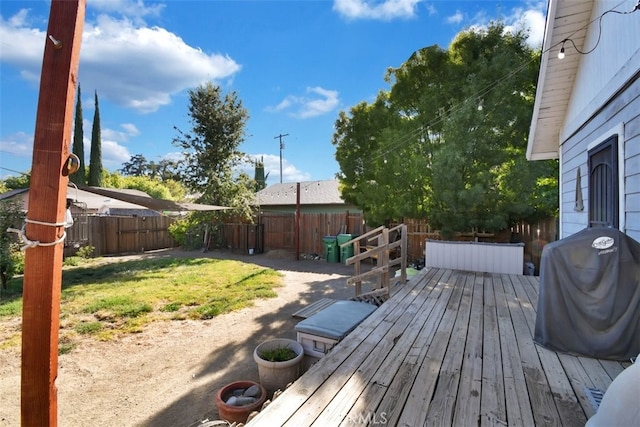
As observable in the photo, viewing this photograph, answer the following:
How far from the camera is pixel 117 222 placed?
496 inches

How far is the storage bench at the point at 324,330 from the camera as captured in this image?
130 inches

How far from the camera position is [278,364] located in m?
3.00

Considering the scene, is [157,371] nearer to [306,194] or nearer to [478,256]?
[478,256]

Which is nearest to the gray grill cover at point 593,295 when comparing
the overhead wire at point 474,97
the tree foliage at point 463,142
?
the overhead wire at point 474,97

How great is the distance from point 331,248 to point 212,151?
6594mm

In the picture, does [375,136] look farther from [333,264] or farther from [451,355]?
[451,355]

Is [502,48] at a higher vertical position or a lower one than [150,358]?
higher

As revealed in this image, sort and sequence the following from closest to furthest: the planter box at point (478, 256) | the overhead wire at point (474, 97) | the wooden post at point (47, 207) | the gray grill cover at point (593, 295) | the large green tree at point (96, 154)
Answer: the wooden post at point (47, 207) < the gray grill cover at point (593, 295) < the overhead wire at point (474, 97) < the planter box at point (478, 256) < the large green tree at point (96, 154)

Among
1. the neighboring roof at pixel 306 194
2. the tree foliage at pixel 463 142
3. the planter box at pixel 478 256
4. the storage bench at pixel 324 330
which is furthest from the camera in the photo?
the neighboring roof at pixel 306 194

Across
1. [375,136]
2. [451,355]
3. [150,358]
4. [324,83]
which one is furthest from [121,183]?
[451,355]

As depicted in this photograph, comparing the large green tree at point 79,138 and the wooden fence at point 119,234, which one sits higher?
the large green tree at point 79,138

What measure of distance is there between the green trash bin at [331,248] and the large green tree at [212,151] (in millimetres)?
3936

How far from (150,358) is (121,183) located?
90.2 feet

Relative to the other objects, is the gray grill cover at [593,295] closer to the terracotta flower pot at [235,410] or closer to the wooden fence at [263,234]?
the terracotta flower pot at [235,410]
